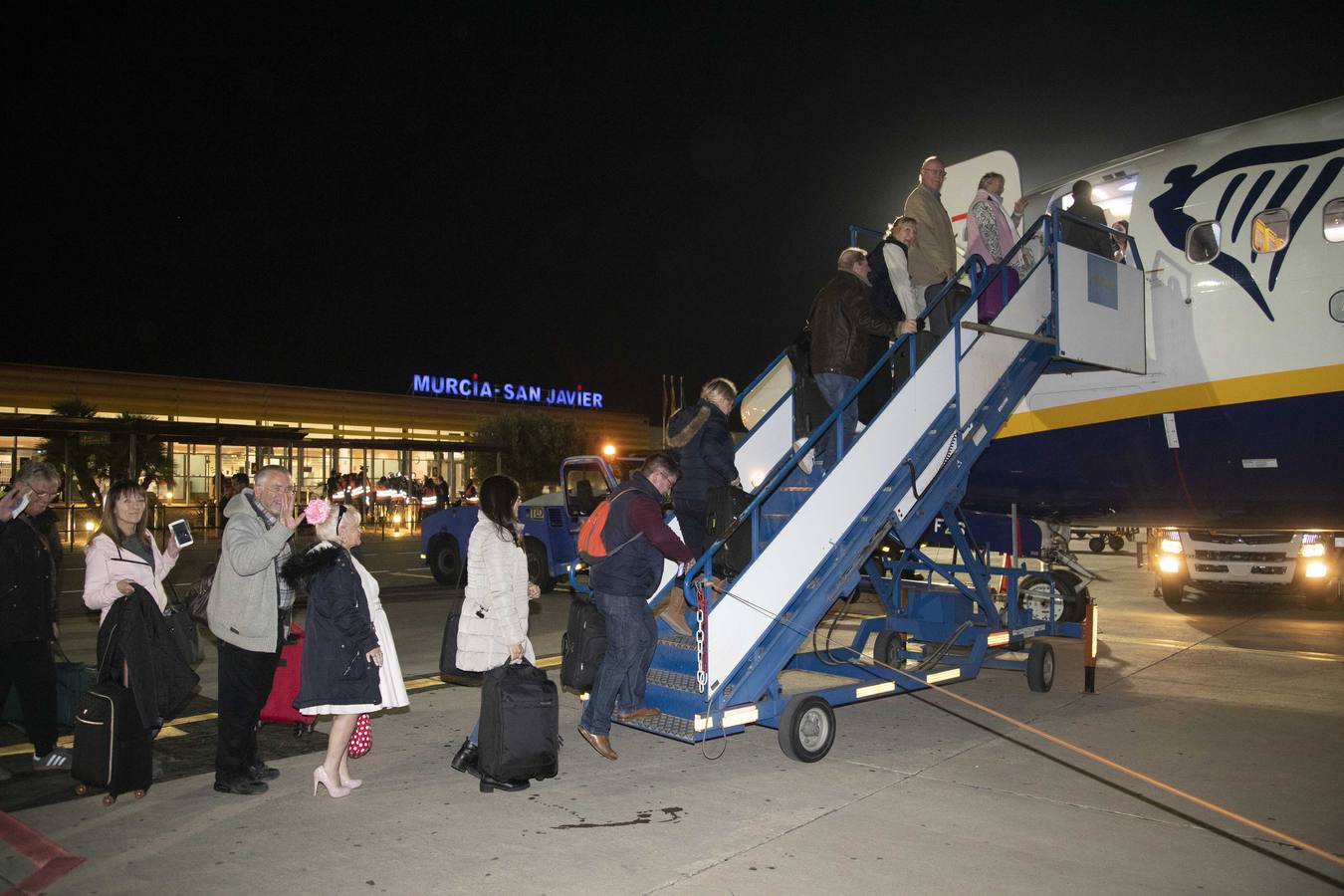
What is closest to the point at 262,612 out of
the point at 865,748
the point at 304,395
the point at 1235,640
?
the point at 865,748

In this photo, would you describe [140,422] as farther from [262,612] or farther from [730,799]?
[730,799]

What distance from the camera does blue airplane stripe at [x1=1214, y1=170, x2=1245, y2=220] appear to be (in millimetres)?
7301

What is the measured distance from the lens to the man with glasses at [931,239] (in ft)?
25.7

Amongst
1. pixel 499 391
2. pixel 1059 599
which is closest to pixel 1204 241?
pixel 1059 599

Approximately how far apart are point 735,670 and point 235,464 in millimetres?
36613

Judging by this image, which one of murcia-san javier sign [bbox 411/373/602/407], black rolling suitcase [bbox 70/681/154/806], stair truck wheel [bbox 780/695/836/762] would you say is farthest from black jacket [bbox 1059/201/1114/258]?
murcia-san javier sign [bbox 411/373/602/407]

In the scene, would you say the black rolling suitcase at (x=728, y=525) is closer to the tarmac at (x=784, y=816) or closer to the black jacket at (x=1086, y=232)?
the tarmac at (x=784, y=816)

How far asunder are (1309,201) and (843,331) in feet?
11.3

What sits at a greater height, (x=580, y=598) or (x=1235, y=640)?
(x=580, y=598)

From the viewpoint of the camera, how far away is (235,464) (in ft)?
124

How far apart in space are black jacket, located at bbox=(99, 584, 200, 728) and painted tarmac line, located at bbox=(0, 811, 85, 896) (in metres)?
0.70

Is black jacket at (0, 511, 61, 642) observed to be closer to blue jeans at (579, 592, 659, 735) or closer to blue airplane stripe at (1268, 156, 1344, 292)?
blue jeans at (579, 592, 659, 735)

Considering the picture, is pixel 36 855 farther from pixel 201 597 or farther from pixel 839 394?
pixel 839 394

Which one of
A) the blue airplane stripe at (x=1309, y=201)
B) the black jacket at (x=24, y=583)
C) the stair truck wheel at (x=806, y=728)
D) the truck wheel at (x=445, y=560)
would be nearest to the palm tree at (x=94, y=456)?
the truck wheel at (x=445, y=560)
